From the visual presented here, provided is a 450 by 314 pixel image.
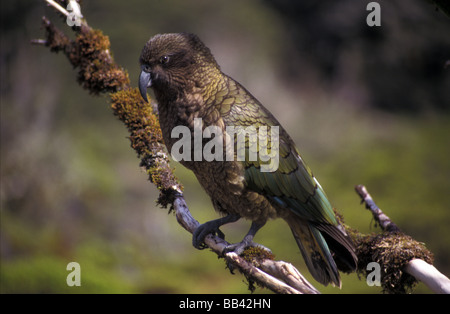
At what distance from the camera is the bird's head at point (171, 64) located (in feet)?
11.3

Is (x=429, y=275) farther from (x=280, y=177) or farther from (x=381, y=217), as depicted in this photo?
(x=280, y=177)

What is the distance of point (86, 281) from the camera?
6438 millimetres

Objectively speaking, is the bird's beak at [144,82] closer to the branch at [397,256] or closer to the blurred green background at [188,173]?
the branch at [397,256]

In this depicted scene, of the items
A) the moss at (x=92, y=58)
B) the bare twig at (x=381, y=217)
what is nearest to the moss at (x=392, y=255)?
the bare twig at (x=381, y=217)

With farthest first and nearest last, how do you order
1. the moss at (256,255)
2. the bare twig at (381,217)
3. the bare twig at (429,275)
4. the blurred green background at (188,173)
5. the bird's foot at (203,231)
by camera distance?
the blurred green background at (188,173) < the bare twig at (381,217) < the bird's foot at (203,231) < the moss at (256,255) < the bare twig at (429,275)

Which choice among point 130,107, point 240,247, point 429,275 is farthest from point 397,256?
point 130,107

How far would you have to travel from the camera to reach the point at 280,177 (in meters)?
3.47

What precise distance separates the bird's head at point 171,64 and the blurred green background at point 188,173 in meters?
3.90

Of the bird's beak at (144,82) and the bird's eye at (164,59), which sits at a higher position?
the bird's eye at (164,59)

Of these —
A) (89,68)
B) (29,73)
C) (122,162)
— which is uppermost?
(29,73)

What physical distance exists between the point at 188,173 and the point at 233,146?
5404 mm

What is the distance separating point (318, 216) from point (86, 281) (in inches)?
165

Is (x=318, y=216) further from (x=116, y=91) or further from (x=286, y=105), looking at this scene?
(x=286, y=105)
